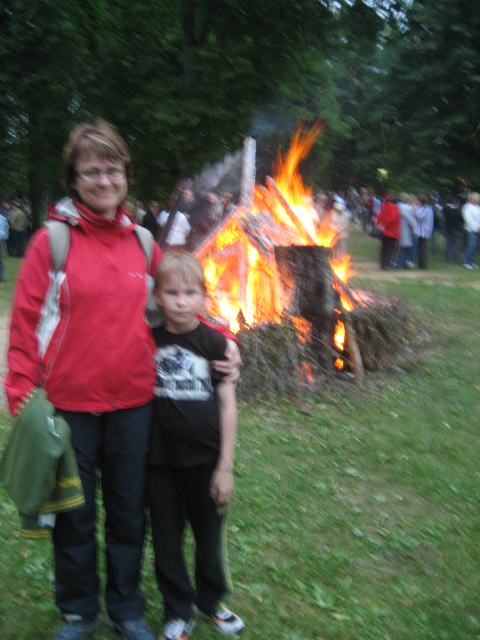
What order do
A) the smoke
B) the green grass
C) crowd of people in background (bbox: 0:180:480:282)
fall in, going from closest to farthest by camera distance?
1. the green grass
2. crowd of people in background (bbox: 0:180:480:282)
3. the smoke

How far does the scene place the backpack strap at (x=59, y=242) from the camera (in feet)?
8.87

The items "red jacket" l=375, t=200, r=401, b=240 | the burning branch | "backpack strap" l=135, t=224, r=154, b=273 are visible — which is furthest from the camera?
"red jacket" l=375, t=200, r=401, b=240

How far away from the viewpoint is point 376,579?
3.91 meters

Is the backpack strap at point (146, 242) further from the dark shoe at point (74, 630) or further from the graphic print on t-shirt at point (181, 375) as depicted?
the dark shoe at point (74, 630)

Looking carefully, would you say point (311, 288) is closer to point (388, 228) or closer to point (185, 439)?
point (185, 439)

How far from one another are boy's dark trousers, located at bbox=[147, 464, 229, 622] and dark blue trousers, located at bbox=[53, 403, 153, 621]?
70 millimetres

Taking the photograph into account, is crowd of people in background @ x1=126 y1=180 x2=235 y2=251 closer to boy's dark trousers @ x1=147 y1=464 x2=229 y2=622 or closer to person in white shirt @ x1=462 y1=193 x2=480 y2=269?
person in white shirt @ x1=462 y1=193 x2=480 y2=269

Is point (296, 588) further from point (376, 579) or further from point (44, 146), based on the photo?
point (44, 146)

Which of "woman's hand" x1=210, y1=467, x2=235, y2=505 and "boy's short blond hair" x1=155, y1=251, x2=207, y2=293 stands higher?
"boy's short blond hair" x1=155, y1=251, x2=207, y2=293

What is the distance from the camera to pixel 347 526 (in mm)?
4492

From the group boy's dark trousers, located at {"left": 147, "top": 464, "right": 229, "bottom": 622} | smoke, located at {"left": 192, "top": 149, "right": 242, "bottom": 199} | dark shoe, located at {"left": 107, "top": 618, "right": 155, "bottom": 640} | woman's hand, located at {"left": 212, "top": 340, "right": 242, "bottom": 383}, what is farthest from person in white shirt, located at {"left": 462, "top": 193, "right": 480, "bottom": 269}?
dark shoe, located at {"left": 107, "top": 618, "right": 155, "bottom": 640}

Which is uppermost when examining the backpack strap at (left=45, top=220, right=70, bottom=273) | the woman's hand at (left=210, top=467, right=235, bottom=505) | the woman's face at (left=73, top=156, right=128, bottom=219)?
the woman's face at (left=73, top=156, right=128, bottom=219)

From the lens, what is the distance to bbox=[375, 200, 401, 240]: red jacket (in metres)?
17.7

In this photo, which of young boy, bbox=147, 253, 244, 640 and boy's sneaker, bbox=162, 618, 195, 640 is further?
boy's sneaker, bbox=162, 618, 195, 640
